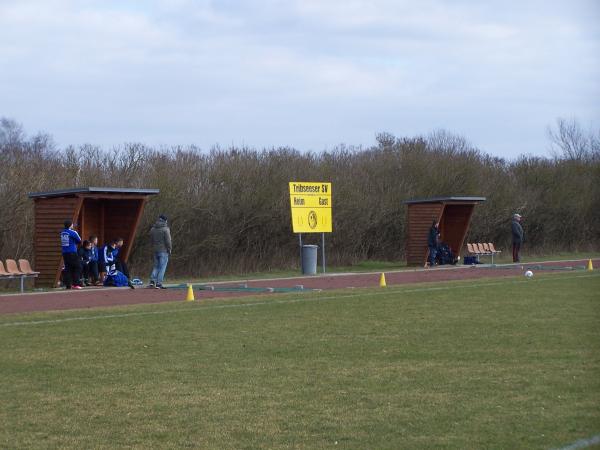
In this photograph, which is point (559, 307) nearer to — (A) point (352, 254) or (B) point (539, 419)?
(B) point (539, 419)

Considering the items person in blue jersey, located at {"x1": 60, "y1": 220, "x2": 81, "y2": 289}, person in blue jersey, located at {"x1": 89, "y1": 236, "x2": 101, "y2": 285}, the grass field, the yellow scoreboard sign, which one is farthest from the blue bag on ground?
the grass field

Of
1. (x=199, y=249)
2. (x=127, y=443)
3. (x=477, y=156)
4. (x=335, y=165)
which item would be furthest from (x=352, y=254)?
(x=127, y=443)

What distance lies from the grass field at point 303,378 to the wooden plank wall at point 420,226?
1999 cm

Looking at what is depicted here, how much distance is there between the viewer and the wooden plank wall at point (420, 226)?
4006cm

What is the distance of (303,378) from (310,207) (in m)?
24.7

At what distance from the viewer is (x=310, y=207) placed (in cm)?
3622

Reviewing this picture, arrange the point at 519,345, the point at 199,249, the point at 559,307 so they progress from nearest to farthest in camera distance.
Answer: the point at 519,345 < the point at 559,307 < the point at 199,249

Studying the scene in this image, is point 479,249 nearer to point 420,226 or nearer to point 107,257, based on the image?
point 420,226

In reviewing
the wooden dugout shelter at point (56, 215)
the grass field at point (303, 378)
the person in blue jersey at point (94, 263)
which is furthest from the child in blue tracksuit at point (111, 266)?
the grass field at point (303, 378)

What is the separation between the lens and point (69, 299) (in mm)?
24031

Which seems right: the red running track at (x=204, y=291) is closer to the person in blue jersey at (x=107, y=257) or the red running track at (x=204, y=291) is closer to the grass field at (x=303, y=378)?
the person in blue jersey at (x=107, y=257)

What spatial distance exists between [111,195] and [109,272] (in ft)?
Result: 7.25

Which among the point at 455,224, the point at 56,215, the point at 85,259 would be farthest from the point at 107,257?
the point at 455,224

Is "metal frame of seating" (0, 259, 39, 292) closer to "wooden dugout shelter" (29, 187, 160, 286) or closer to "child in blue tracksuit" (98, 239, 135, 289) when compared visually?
"wooden dugout shelter" (29, 187, 160, 286)
